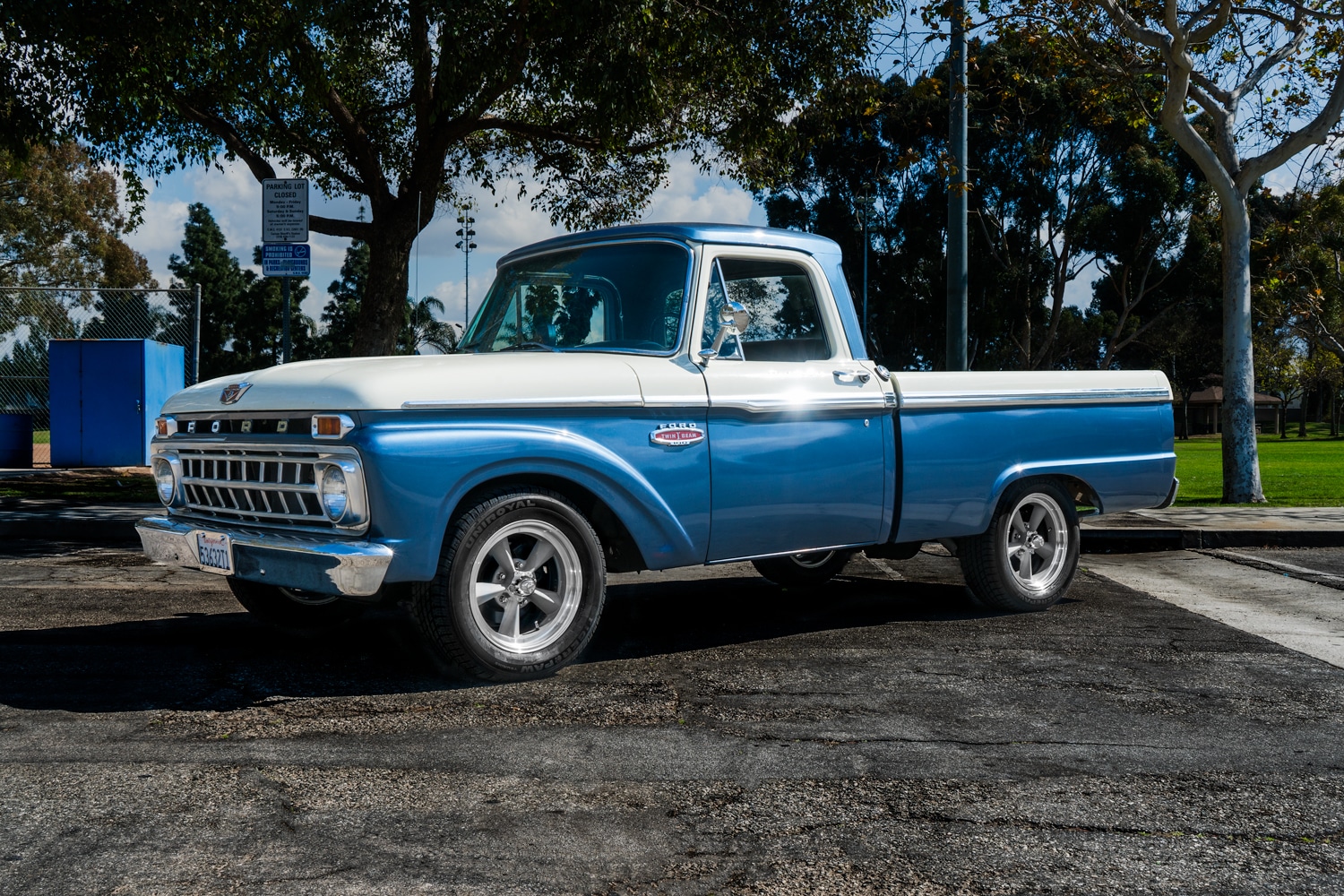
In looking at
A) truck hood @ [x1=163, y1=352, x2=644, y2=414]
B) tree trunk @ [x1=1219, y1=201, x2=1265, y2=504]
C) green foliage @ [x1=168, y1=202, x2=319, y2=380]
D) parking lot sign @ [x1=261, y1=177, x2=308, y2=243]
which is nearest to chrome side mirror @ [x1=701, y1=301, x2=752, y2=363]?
truck hood @ [x1=163, y1=352, x2=644, y2=414]

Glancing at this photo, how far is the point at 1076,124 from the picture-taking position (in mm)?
32625

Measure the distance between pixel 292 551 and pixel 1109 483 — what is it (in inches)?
186

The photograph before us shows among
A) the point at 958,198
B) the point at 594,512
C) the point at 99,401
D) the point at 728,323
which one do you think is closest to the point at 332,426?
the point at 594,512

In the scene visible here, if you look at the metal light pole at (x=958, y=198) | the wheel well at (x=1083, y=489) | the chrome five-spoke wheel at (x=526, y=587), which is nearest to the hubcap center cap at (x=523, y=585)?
the chrome five-spoke wheel at (x=526, y=587)

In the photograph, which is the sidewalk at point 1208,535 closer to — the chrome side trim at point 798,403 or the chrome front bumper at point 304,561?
the chrome side trim at point 798,403

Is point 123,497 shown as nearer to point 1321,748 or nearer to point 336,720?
point 336,720

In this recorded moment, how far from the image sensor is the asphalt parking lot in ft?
10.1

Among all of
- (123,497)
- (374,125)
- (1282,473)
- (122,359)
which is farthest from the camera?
(1282,473)

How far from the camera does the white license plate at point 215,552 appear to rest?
4879 millimetres

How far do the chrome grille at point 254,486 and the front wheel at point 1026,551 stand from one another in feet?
12.1

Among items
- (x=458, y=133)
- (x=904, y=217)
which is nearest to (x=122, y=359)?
(x=458, y=133)

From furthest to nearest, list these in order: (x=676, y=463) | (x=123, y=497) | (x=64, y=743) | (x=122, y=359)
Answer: (x=122, y=359) < (x=123, y=497) < (x=676, y=463) < (x=64, y=743)

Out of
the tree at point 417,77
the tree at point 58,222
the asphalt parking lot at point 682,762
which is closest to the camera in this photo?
the asphalt parking lot at point 682,762

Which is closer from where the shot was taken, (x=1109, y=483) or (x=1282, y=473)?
(x=1109, y=483)
